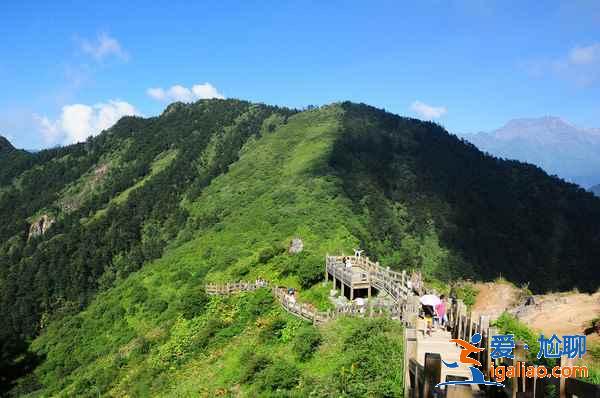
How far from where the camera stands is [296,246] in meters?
46.7

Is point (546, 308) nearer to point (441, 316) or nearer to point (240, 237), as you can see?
point (441, 316)

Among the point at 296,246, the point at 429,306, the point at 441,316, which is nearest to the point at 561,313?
the point at 429,306

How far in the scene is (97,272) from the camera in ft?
316

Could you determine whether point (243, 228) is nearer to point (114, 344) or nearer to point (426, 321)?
point (114, 344)

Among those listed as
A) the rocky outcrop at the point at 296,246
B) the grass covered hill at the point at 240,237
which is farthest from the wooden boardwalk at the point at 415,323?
the rocky outcrop at the point at 296,246

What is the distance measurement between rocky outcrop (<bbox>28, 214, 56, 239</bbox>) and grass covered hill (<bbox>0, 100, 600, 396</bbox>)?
5.52ft

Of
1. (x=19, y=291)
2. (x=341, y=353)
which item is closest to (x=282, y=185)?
(x=341, y=353)

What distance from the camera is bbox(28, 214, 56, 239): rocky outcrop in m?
126

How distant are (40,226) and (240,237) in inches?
3617

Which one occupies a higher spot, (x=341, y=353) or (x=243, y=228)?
(x=243, y=228)

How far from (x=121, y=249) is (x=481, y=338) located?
3867 inches

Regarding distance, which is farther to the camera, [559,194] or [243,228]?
[559,194]

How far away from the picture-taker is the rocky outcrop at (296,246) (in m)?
46.1

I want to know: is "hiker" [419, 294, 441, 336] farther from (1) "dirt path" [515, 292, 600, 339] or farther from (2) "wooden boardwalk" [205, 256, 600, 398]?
(1) "dirt path" [515, 292, 600, 339]
